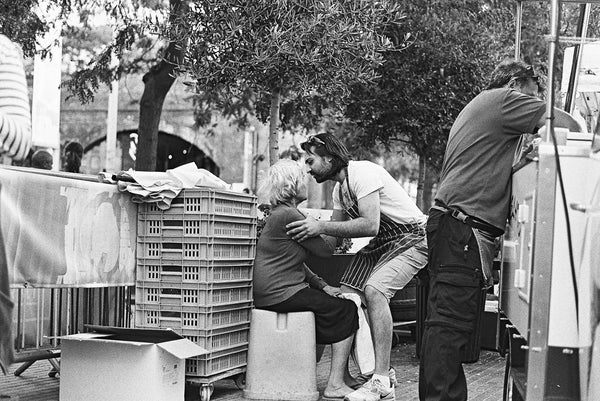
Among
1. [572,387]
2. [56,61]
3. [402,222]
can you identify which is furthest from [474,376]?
[56,61]

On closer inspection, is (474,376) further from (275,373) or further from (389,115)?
(389,115)

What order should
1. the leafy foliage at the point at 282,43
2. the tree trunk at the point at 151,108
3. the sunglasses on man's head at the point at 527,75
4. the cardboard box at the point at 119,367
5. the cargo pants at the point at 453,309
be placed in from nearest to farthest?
the cargo pants at the point at 453,309, the sunglasses on man's head at the point at 527,75, the cardboard box at the point at 119,367, the leafy foliage at the point at 282,43, the tree trunk at the point at 151,108

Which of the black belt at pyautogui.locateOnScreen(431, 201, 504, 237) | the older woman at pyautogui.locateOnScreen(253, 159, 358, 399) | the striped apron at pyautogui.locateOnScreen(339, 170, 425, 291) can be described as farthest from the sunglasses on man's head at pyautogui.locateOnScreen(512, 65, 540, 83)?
the older woman at pyautogui.locateOnScreen(253, 159, 358, 399)

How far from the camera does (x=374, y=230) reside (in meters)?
6.21

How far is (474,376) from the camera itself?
757cm

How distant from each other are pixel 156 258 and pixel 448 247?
6.87 ft

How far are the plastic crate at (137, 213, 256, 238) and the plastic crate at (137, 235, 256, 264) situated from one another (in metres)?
0.03

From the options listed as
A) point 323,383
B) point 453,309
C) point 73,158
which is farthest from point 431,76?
point 453,309

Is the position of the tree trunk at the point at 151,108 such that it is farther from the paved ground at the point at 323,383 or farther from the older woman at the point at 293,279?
the older woman at the point at 293,279

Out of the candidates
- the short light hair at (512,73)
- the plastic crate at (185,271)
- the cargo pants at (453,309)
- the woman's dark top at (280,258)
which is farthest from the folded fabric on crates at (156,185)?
the short light hair at (512,73)

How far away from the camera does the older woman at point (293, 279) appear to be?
20.2 feet

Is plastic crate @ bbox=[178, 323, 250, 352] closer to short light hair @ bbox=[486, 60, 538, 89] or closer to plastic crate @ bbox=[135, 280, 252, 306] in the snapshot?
plastic crate @ bbox=[135, 280, 252, 306]

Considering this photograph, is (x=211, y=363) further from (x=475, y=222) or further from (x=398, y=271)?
(x=475, y=222)

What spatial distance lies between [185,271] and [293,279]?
80 centimetres
